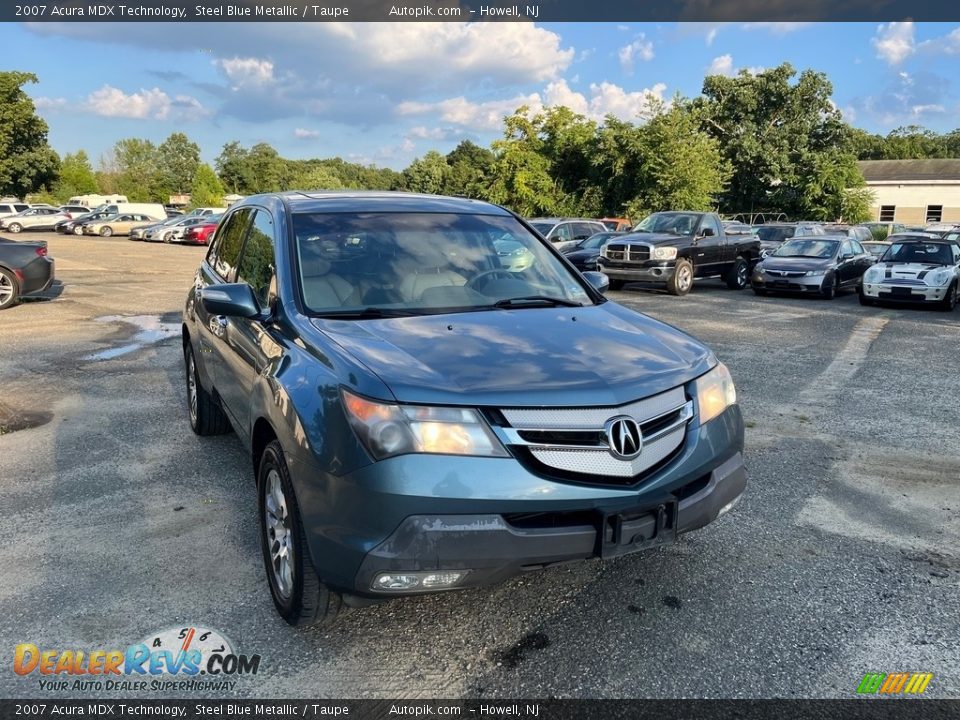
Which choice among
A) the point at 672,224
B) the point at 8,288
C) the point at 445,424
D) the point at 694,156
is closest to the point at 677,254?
the point at 672,224

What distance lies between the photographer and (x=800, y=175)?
4112 centimetres

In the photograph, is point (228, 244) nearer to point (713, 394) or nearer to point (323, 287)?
point (323, 287)

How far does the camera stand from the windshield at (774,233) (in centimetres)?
2319

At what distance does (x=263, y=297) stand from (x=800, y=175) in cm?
4348

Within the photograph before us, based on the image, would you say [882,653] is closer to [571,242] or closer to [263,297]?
[263,297]

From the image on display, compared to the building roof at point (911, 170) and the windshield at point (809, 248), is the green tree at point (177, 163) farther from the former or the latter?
the windshield at point (809, 248)

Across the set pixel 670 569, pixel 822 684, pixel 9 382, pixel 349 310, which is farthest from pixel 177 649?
pixel 9 382

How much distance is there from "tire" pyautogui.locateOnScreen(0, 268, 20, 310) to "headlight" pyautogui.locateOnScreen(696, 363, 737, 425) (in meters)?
13.0

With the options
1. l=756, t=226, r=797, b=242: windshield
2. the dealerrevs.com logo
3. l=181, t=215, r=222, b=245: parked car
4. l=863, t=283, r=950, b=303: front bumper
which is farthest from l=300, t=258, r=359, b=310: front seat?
l=181, t=215, r=222, b=245: parked car

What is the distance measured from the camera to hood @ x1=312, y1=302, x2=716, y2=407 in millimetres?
2520

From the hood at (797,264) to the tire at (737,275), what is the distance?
1129mm

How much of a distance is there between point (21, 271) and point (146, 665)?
1198 centimetres

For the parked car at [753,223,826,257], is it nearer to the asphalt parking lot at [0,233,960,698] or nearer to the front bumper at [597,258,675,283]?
the front bumper at [597,258,675,283]

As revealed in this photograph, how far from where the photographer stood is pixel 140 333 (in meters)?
10.1
